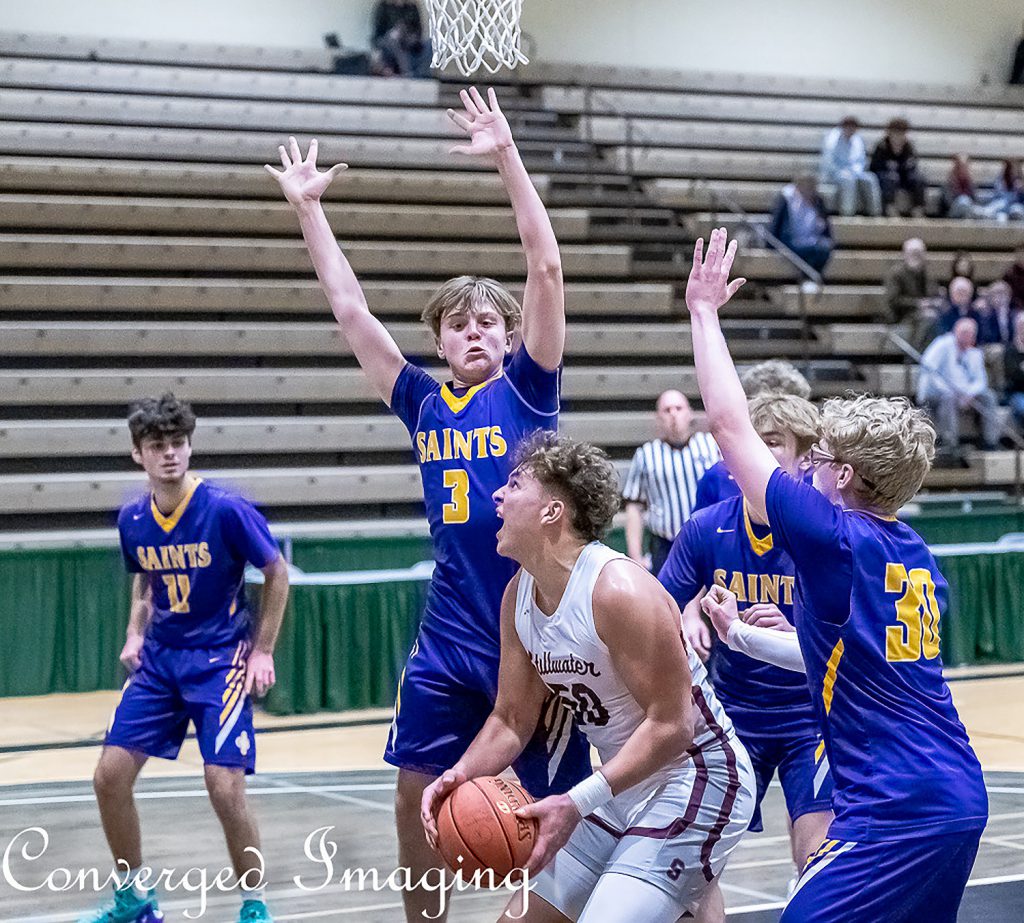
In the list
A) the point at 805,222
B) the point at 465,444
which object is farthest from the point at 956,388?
the point at 465,444

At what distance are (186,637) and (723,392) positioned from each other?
2.82 meters

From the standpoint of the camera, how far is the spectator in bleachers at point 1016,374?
14016 millimetres

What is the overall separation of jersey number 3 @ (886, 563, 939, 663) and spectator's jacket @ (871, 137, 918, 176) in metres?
14.1

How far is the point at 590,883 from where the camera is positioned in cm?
356

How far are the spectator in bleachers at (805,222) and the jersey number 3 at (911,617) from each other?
42.0 ft

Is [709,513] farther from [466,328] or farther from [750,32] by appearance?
[750,32]

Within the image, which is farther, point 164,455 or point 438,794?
point 164,455

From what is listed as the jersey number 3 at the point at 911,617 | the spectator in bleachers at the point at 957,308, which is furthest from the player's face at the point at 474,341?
the spectator in bleachers at the point at 957,308

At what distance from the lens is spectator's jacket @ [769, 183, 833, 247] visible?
15648 millimetres

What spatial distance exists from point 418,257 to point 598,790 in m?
11.5

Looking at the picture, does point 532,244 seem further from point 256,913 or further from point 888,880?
point 256,913

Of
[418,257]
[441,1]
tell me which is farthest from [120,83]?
[441,1]

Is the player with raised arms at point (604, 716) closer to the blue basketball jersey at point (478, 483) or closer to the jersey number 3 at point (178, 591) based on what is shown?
the blue basketball jersey at point (478, 483)

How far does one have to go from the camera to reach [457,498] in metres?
4.17
